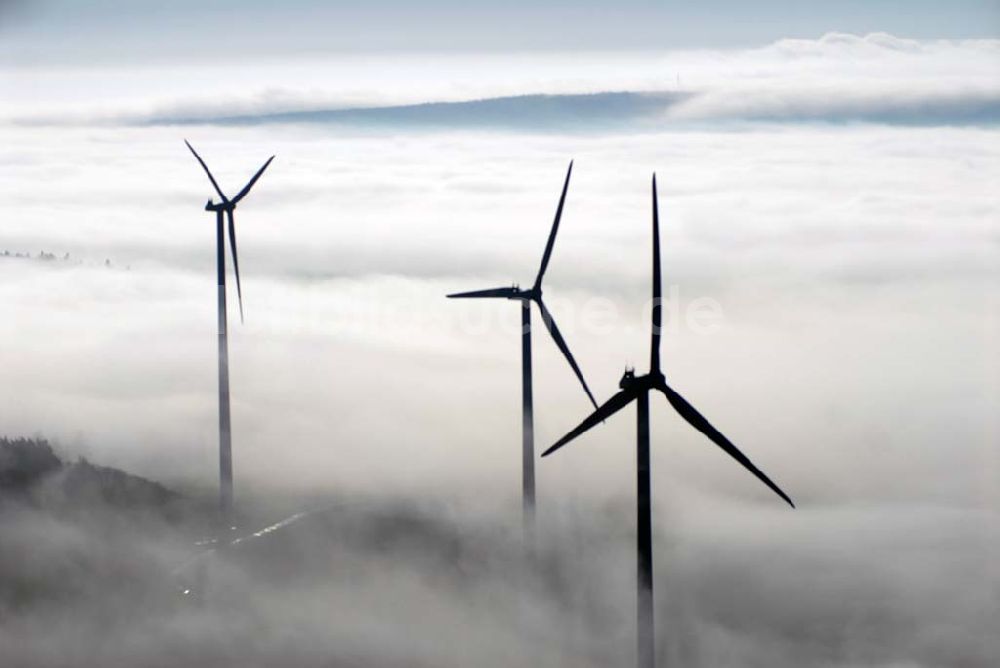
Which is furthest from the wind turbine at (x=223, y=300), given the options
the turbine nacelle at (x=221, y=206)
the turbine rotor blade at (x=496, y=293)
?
the turbine rotor blade at (x=496, y=293)

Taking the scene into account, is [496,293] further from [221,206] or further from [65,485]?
[65,485]

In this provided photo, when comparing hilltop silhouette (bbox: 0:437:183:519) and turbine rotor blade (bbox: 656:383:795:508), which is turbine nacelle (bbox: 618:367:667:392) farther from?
hilltop silhouette (bbox: 0:437:183:519)

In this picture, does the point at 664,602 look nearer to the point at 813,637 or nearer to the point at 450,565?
the point at 813,637

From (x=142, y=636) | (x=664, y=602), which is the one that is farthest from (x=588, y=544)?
(x=142, y=636)

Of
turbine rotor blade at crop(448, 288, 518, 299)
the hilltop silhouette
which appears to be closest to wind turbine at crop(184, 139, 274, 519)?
turbine rotor blade at crop(448, 288, 518, 299)

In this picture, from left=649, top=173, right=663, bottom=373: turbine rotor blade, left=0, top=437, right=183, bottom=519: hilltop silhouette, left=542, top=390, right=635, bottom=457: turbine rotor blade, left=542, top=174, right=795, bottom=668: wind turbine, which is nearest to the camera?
left=542, top=174, right=795, bottom=668: wind turbine

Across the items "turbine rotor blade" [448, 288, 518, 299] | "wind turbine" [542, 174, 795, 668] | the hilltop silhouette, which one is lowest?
the hilltop silhouette

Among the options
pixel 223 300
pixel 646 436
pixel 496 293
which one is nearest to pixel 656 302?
pixel 646 436

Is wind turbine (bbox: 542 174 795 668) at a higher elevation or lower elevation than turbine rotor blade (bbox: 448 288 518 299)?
lower
